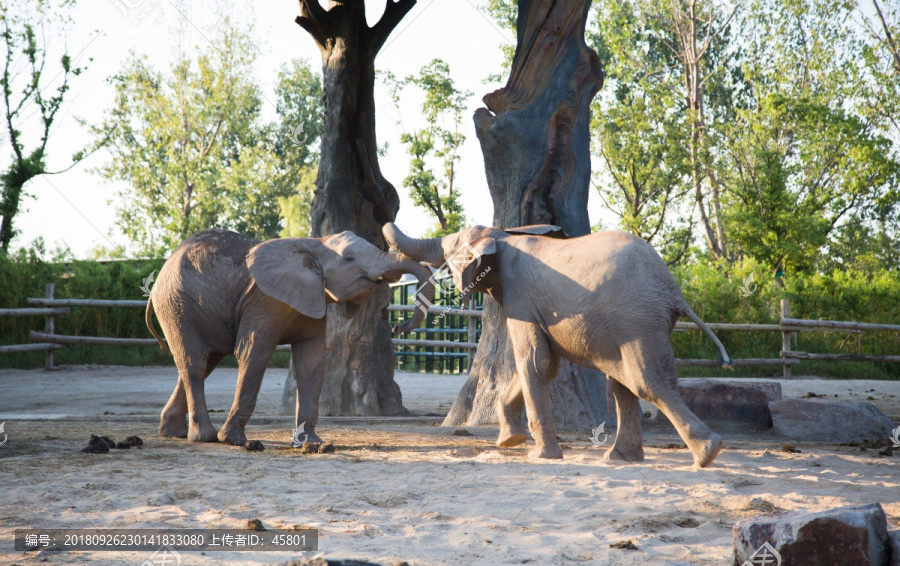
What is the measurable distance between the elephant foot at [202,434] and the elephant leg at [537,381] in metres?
2.54

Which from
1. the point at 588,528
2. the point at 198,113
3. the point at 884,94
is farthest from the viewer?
the point at 198,113

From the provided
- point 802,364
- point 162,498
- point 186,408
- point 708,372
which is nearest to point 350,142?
point 186,408

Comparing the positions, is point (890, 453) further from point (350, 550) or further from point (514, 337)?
point (350, 550)

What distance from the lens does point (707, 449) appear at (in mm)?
4867

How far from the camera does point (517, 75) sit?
25.3 feet

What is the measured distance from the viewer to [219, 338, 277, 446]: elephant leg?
604 centimetres

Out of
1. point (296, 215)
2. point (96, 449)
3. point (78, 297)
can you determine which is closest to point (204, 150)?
point (296, 215)

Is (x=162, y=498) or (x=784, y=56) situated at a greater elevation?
(x=784, y=56)

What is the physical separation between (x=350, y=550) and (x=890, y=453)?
15.1ft

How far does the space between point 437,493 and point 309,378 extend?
88.2 inches

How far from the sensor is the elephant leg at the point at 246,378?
6039 mm
